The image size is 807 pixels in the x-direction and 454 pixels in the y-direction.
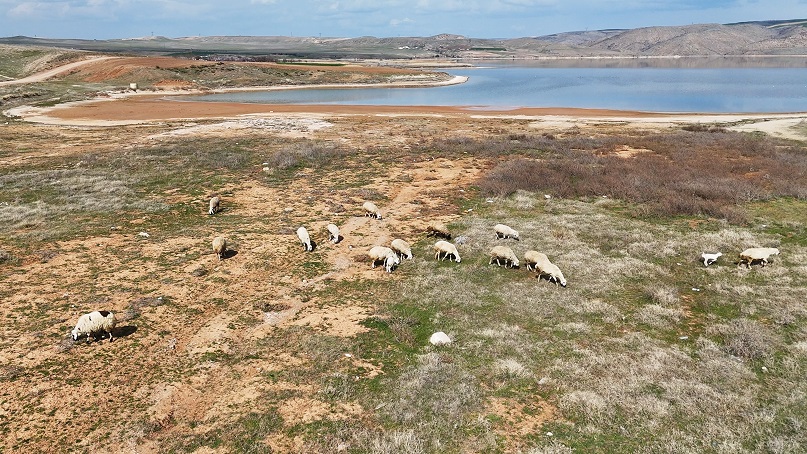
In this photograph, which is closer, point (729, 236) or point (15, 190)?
point (729, 236)

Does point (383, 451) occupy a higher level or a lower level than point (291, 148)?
lower

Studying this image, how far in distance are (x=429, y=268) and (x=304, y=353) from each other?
20.4ft

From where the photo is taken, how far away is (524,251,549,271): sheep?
53.1 feet

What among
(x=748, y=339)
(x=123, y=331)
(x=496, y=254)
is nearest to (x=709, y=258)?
(x=748, y=339)

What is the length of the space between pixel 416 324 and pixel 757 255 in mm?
12312

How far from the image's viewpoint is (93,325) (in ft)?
39.3

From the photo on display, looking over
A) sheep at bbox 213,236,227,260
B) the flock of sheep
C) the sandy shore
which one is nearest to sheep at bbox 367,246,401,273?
the flock of sheep

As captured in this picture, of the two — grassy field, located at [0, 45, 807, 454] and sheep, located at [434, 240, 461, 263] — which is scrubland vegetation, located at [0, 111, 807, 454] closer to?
grassy field, located at [0, 45, 807, 454]

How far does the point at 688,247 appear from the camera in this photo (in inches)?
725

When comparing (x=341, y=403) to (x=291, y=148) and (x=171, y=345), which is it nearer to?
(x=171, y=345)

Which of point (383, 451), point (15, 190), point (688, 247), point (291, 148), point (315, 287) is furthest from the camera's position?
point (291, 148)

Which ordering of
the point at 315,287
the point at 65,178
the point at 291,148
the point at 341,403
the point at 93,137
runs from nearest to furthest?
the point at 341,403 < the point at 315,287 < the point at 65,178 < the point at 291,148 < the point at 93,137

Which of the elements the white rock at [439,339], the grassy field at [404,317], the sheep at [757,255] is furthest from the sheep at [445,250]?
the sheep at [757,255]

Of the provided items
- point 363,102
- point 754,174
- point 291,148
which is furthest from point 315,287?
point 363,102
